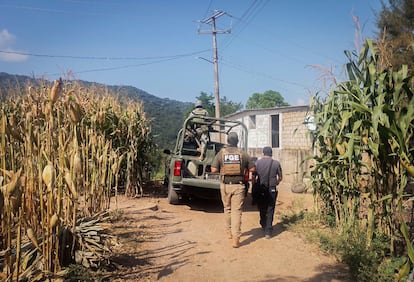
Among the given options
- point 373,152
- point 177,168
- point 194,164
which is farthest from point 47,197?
point 194,164

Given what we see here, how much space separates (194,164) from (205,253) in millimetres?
3296

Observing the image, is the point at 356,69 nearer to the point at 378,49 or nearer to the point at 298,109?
the point at 378,49

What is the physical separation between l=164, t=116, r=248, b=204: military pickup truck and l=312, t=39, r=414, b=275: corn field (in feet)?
8.60

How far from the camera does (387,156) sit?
4.34m

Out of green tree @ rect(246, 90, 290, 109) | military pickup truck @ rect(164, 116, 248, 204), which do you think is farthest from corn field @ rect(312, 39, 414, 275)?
green tree @ rect(246, 90, 290, 109)

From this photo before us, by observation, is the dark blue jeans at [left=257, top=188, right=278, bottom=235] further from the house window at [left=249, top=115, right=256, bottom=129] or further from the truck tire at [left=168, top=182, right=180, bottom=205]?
the house window at [left=249, top=115, right=256, bottom=129]

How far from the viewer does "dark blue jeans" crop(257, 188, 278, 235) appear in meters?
6.08

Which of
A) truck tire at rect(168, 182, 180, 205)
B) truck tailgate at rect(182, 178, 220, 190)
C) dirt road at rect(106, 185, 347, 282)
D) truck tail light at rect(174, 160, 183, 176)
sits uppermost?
truck tail light at rect(174, 160, 183, 176)

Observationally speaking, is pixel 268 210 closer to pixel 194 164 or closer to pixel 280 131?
pixel 194 164

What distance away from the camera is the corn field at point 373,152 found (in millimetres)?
3785

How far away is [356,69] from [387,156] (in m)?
1.27

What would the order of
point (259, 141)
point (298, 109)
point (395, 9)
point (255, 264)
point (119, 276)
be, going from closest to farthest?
1. point (119, 276)
2. point (255, 264)
3. point (395, 9)
4. point (298, 109)
5. point (259, 141)

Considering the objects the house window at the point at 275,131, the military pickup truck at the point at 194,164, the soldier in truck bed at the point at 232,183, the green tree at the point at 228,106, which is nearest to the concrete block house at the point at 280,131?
the house window at the point at 275,131

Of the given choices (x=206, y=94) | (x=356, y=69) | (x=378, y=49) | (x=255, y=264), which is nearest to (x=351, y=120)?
(x=356, y=69)
